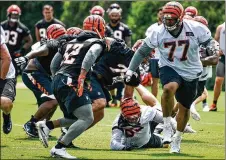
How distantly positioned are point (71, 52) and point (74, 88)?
0.51 meters

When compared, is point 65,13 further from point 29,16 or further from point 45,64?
point 45,64

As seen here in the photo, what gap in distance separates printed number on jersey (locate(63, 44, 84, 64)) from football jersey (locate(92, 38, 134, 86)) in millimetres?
1741

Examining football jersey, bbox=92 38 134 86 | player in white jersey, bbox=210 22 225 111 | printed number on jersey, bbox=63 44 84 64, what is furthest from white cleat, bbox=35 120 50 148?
player in white jersey, bbox=210 22 225 111

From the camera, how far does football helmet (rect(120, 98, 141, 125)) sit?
36.1 feet

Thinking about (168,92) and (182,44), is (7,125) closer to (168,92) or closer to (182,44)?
(168,92)

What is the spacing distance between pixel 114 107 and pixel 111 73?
5.41 m

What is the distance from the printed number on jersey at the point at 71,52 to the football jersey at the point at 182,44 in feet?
3.08

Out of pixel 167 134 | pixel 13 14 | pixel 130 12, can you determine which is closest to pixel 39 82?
pixel 167 134

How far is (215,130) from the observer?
13.8 meters

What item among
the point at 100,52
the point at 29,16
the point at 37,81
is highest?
the point at 100,52

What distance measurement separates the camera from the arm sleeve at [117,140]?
11.1 m

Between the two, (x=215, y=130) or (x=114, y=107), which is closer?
(x=215, y=130)

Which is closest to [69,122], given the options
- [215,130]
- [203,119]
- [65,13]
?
[215,130]

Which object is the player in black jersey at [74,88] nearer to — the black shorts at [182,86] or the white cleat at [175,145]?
the black shorts at [182,86]
